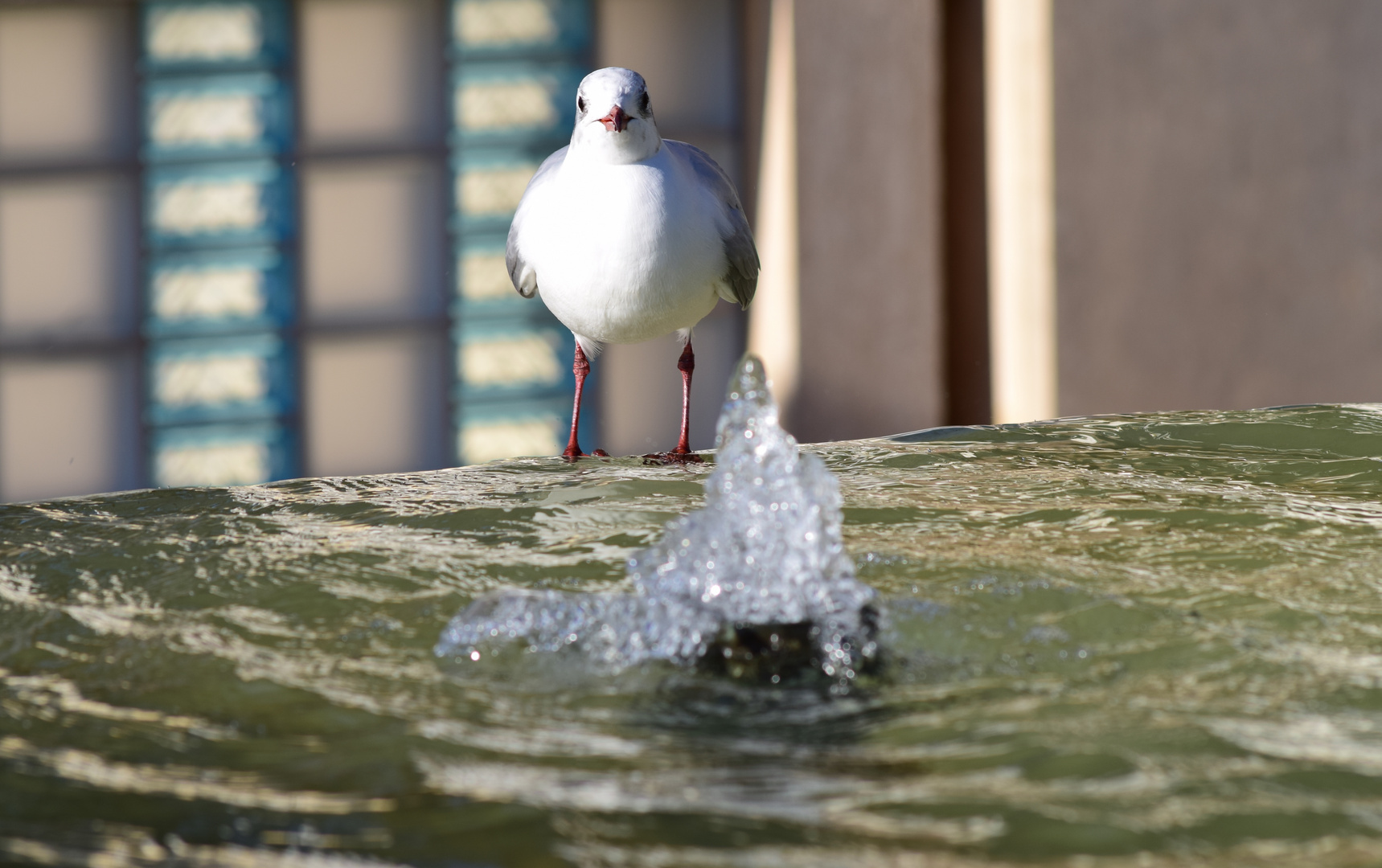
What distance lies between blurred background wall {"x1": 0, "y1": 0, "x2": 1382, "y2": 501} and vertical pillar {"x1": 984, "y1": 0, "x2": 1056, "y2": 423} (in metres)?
0.02

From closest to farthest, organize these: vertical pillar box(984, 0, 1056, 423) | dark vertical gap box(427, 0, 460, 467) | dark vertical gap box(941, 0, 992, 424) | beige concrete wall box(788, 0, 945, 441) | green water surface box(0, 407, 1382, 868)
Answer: green water surface box(0, 407, 1382, 868)
vertical pillar box(984, 0, 1056, 423)
beige concrete wall box(788, 0, 945, 441)
dark vertical gap box(941, 0, 992, 424)
dark vertical gap box(427, 0, 460, 467)

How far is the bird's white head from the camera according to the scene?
3.21 meters

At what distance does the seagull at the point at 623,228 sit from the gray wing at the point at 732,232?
0.01 metres

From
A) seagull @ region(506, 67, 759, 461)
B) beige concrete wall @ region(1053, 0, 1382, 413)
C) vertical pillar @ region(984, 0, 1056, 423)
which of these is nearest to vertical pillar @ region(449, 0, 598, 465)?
vertical pillar @ region(984, 0, 1056, 423)

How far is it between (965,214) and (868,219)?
524mm

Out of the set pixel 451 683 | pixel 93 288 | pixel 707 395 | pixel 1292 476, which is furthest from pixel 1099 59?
pixel 451 683

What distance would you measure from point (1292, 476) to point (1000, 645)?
139 cm

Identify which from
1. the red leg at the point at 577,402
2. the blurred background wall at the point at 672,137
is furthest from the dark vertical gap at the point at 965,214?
the red leg at the point at 577,402

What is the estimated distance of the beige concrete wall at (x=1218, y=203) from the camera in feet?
23.0

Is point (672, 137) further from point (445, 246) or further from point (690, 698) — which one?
point (690, 698)

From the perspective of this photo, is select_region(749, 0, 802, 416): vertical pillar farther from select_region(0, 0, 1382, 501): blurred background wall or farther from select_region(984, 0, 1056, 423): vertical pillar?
select_region(984, 0, 1056, 423): vertical pillar

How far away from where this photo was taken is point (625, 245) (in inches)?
128

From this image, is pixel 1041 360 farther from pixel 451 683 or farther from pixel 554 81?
pixel 451 683

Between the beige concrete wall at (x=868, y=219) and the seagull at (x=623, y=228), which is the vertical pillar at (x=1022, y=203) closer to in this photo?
the beige concrete wall at (x=868, y=219)
